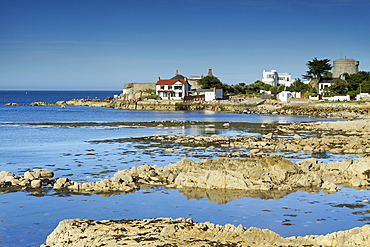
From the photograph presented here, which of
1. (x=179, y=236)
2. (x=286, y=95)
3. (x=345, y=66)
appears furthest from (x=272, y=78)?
(x=179, y=236)

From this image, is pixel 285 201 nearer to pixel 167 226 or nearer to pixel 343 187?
pixel 343 187

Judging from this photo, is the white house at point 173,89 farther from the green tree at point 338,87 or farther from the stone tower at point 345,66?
the stone tower at point 345,66

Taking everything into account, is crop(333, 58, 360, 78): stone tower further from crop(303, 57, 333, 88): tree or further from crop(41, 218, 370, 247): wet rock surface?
crop(41, 218, 370, 247): wet rock surface

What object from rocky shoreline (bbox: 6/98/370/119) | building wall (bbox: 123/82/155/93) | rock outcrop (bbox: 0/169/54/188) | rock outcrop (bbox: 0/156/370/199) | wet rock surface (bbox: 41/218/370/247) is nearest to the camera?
wet rock surface (bbox: 41/218/370/247)

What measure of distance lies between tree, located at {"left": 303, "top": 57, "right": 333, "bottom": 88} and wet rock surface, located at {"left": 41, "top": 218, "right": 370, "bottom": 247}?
336ft

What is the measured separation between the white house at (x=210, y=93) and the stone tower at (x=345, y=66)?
44.7 meters

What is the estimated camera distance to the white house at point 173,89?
10675 cm

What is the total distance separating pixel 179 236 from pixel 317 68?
103 metres

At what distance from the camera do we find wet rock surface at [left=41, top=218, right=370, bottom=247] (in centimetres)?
1108

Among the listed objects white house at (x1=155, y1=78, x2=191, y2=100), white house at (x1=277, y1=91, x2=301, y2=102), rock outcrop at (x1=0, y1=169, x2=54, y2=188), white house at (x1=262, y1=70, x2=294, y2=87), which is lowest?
rock outcrop at (x1=0, y1=169, x2=54, y2=188)

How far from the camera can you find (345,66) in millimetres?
134625

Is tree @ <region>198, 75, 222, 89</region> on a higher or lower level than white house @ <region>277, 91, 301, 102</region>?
higher

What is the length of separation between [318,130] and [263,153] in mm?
17897

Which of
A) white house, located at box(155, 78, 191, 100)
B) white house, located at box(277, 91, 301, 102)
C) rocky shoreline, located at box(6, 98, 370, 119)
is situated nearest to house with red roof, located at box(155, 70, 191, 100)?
white house, located at box(155, 78, 191, 100)
